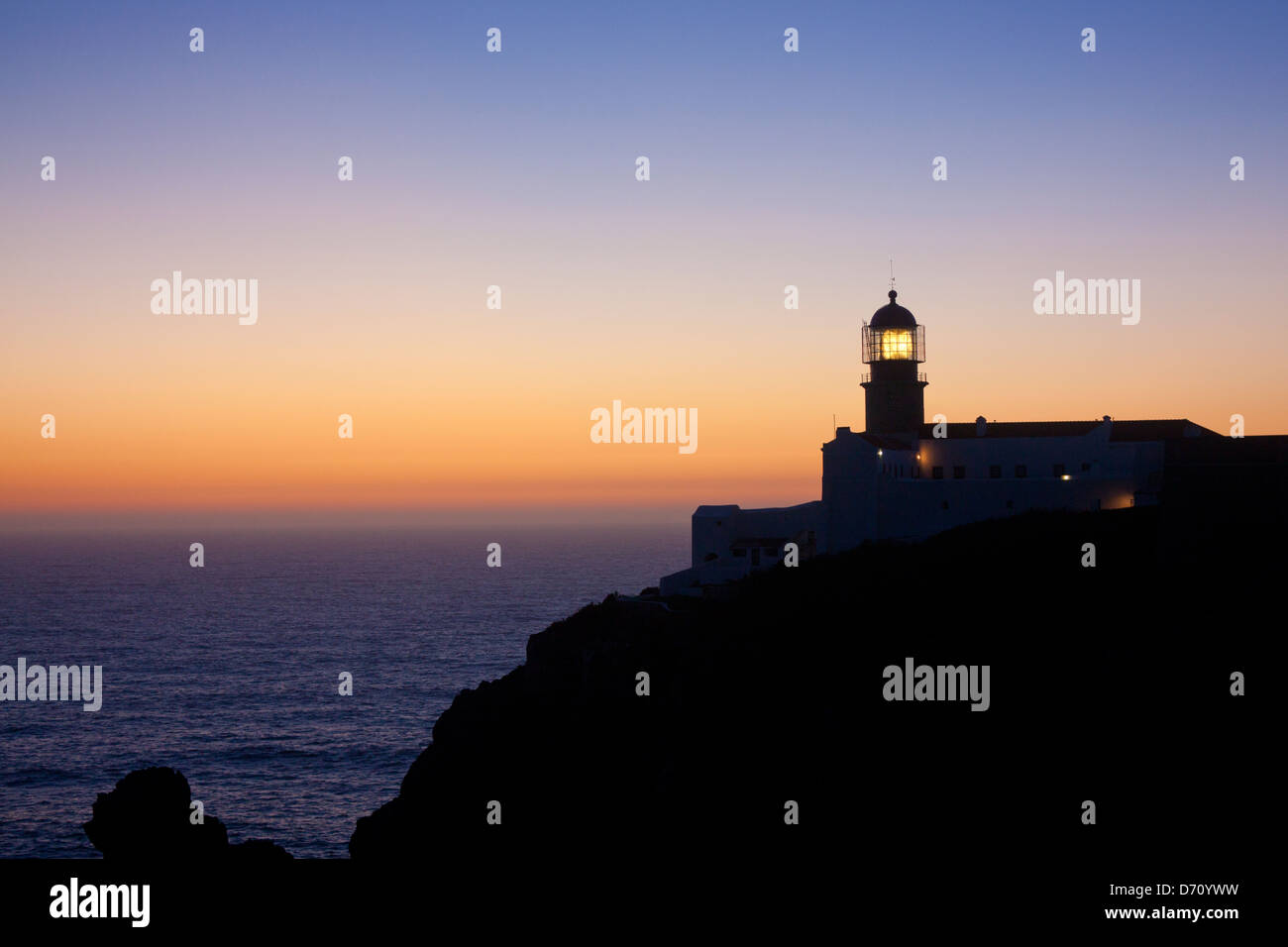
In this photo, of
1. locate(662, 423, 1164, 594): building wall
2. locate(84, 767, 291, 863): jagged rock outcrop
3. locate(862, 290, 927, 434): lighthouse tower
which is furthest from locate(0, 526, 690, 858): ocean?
locate(862, 290, 927, 434): lighthouse tower

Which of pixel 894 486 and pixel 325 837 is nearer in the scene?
pixel 325 837

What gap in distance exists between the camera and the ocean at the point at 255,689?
50.2 m

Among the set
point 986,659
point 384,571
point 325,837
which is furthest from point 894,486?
point 384,571

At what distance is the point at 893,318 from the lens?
56.9 metres

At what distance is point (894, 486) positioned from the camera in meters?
48.9

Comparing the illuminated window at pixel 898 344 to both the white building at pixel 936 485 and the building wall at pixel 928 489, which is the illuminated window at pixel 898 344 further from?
the building wall at pixel 928 489

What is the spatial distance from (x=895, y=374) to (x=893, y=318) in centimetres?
312

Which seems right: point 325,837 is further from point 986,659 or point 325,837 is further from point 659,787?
point 986,659

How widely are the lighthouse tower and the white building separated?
195 cm

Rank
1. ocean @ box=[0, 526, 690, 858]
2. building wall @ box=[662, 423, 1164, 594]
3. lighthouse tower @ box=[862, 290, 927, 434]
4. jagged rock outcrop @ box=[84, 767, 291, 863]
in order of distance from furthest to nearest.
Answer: lighthouse tower @ box=[862, 290, 927, 434], ocean @ box=[0, 526, 690, 858], building wall @ box=[662, 423, 1164, 594], jagged rock outcrop @ box=[84, 767, 291, 863]

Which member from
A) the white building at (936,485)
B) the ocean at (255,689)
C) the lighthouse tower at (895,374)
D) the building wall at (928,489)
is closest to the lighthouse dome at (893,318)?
the lighthouse tower at (895,374)

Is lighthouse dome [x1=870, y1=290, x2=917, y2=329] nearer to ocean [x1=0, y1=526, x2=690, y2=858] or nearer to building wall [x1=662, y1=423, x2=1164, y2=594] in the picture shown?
building wall [x1=662, y1=423, x2=1164, y2=594]

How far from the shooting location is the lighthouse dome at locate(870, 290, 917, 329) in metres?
56.8
